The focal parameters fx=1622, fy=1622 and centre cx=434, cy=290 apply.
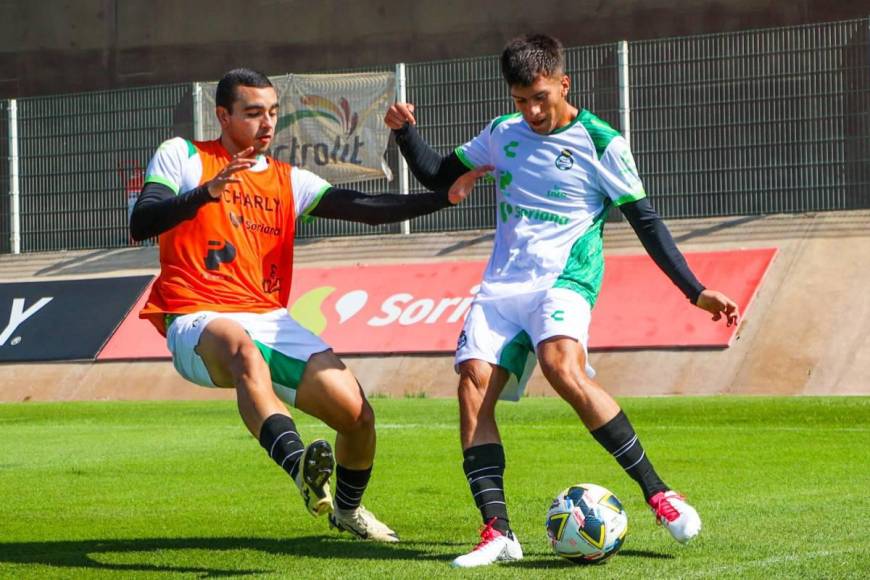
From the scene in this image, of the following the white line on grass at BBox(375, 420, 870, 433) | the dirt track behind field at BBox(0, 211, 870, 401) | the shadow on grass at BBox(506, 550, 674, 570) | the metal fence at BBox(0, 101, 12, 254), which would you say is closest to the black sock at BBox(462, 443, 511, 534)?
the shadow on grass at BBox(506, 550, 674, 570)

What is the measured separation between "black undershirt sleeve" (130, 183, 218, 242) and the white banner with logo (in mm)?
14295

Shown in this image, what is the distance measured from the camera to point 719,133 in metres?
20.1

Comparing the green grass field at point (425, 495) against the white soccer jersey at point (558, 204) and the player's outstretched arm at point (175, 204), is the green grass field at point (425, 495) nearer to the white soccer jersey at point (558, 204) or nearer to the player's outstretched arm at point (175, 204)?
the white soccer jersey at point (558, 204)

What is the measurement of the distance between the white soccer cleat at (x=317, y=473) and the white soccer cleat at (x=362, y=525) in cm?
114

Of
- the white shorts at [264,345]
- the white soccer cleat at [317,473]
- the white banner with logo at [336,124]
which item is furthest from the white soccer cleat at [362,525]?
the white banner with logo at [336,124]

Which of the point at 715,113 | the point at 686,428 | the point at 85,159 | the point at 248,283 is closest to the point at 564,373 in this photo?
the point at 248,283

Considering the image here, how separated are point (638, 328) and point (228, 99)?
10567 millimetres

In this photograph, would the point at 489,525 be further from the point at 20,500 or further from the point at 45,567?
the point at 20,500

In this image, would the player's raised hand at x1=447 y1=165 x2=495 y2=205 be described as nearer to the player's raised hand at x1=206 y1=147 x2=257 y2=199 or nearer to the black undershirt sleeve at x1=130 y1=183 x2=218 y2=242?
the player's raised hand at x1=206 y1=147 x2=257 y2=199

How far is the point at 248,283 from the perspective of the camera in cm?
736

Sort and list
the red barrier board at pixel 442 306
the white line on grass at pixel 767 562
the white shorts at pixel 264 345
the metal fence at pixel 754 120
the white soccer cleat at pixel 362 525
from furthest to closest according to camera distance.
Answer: the metal fence at pixel 754 120, the red barrier board at pixel 442 306, the white soccer cleat at pixel 362 525, the white shorts at pixel 264 345, the white line on grass at pixel 767 562

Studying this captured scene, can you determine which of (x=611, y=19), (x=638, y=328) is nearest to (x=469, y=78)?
(x=611, y=19)

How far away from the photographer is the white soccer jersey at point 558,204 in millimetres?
6988

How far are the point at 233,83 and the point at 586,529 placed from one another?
8.73 feet
